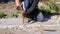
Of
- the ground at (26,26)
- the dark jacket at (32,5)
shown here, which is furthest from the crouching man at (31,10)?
the ground at (26,26)

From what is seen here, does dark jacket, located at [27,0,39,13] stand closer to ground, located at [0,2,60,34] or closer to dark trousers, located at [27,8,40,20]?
dark trousers, located at [27,8,40,20]

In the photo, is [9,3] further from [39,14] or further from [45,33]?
[45,33]

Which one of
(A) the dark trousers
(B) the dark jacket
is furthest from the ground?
(B) the dark jacket

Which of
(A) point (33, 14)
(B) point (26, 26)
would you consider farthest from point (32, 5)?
(B) point (26, 26)

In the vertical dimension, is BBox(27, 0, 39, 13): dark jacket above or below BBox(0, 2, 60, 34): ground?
above

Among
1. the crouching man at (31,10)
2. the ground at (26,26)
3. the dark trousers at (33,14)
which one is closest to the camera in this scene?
the ground at (26,26)

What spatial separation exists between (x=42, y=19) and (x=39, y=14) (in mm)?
267

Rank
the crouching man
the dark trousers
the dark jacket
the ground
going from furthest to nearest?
the dark trousers → the dark jacket → the crouching man → the ground

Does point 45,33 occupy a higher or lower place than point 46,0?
lower

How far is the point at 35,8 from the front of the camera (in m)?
7.97

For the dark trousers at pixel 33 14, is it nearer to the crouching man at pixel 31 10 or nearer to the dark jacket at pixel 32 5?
the crouching man at pixel 31 10

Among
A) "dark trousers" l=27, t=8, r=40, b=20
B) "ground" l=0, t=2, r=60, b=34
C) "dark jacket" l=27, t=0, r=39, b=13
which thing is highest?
"dark jacket" l=27, t=0, r=39, b=13

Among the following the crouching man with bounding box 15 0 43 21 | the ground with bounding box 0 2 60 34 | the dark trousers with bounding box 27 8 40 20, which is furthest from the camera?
the dark trousers with bounding box 27 8 40 20

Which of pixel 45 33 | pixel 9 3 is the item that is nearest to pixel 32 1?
pixel 45 33
